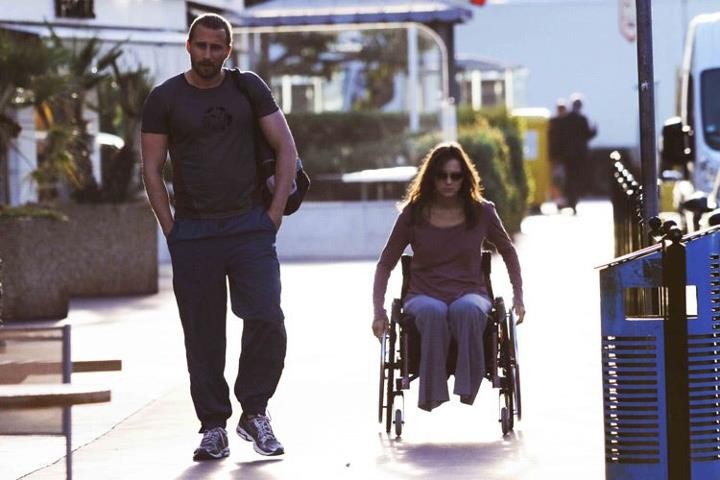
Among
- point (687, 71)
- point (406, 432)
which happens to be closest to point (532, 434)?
point (406, 432)

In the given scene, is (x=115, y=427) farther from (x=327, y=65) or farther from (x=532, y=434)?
(x=327, y=65)

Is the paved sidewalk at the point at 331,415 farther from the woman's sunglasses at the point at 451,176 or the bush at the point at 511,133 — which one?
the bush at the point at 511,133

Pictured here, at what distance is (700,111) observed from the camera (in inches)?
763

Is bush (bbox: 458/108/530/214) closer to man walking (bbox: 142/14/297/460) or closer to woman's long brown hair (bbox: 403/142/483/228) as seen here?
woman's long brown hair (bbox: 403/142/483/228)

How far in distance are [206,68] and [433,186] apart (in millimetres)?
1483

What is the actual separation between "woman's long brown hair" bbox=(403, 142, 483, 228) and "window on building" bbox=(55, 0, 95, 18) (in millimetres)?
10113

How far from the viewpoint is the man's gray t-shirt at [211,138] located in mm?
8758

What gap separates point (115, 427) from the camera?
9.97 m

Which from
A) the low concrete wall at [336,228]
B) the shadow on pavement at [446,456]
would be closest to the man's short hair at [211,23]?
the shadow on pavement at [446,456]

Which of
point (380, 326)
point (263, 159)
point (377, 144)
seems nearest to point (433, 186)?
point (380, 326)

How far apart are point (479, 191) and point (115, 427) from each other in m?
2.07

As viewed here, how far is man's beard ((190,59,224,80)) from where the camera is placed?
8.69 m

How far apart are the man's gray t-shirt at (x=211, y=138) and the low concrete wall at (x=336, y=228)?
15.0 m

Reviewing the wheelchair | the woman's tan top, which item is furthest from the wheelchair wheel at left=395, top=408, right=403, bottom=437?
the woman's tan top
